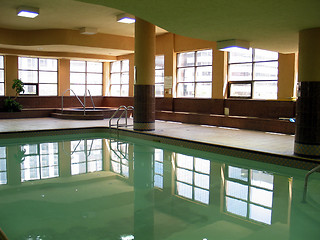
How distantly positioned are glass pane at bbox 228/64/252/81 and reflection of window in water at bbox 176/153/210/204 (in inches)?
159

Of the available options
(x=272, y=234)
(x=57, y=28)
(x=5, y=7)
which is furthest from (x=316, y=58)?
→ (x=57, y=28)

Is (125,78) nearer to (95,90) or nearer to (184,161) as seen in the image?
(95,90)

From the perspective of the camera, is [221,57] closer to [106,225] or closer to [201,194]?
[201,194]

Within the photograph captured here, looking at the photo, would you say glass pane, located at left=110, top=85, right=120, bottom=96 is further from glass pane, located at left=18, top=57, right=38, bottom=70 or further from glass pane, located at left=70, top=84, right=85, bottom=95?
glass pane, located at left=18, top=57, right=38, bottom=70

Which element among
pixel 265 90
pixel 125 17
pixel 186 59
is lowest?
pixel 265 90

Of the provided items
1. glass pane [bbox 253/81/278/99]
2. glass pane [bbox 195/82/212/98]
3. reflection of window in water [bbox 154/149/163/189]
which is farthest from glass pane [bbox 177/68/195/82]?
reflection of window in water [bbox 154/149/163/189]

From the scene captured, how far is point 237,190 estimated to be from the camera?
4.39m

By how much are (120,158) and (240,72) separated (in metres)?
5.05

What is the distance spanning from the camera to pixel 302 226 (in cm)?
324

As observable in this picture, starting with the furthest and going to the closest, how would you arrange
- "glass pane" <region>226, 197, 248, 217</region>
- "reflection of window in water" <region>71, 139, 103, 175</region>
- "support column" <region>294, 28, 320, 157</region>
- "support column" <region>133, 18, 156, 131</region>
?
"support column" <region>133, 18, 156, 131</region> → "reflection of window in water" <region>71, 139, 103, 175</region> → "support column" <region>294, 28, 320, 157</region> → "glass pane" <region>226, 197, 248, 217</region>

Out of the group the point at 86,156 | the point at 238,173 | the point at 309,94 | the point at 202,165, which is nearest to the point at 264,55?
the point at 309,94

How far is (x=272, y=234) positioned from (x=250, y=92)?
6853mm

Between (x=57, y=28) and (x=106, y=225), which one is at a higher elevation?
(x=57, y=28)

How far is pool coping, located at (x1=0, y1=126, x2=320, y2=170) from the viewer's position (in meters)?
5.40
